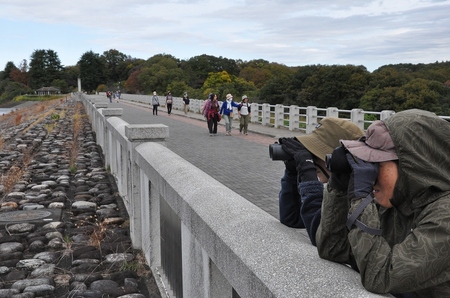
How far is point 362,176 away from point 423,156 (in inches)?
8.5

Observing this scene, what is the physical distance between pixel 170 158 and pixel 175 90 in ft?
253

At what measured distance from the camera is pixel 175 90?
81188 mm

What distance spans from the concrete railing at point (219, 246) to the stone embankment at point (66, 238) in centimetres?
53

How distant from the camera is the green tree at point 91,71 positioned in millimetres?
163125

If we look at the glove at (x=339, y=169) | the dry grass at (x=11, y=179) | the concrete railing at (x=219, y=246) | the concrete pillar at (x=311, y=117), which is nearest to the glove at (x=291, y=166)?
the concrete railing at (x=219, y=246)

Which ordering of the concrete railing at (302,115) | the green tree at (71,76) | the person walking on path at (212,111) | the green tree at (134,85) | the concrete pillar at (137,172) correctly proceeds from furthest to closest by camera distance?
1. the green tree at (71,76)
2. the green tree at (134,85)
3. the person walking on path at (212,111)
4. the concrete railing at (302,115)
5. the concrete pillar at (137,172)

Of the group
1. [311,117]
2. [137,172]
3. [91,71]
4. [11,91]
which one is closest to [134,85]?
[91,71]

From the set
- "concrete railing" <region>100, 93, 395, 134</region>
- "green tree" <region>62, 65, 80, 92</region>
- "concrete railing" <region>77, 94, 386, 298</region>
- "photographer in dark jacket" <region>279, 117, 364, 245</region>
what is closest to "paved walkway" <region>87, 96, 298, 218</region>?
"concrete railing" <region>100, 93, 395, 134</region>

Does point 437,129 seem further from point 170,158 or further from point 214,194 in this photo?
point 170,158

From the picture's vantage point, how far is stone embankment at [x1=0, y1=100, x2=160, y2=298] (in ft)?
17.8

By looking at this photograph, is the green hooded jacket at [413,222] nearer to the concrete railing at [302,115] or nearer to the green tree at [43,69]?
the concrete railing at [302,115]

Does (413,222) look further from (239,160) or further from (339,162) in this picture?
(239,160)

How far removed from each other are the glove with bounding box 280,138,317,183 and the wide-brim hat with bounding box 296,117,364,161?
0.11ft

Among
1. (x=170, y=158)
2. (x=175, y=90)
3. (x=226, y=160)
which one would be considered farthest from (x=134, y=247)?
(x=175, y=90)
